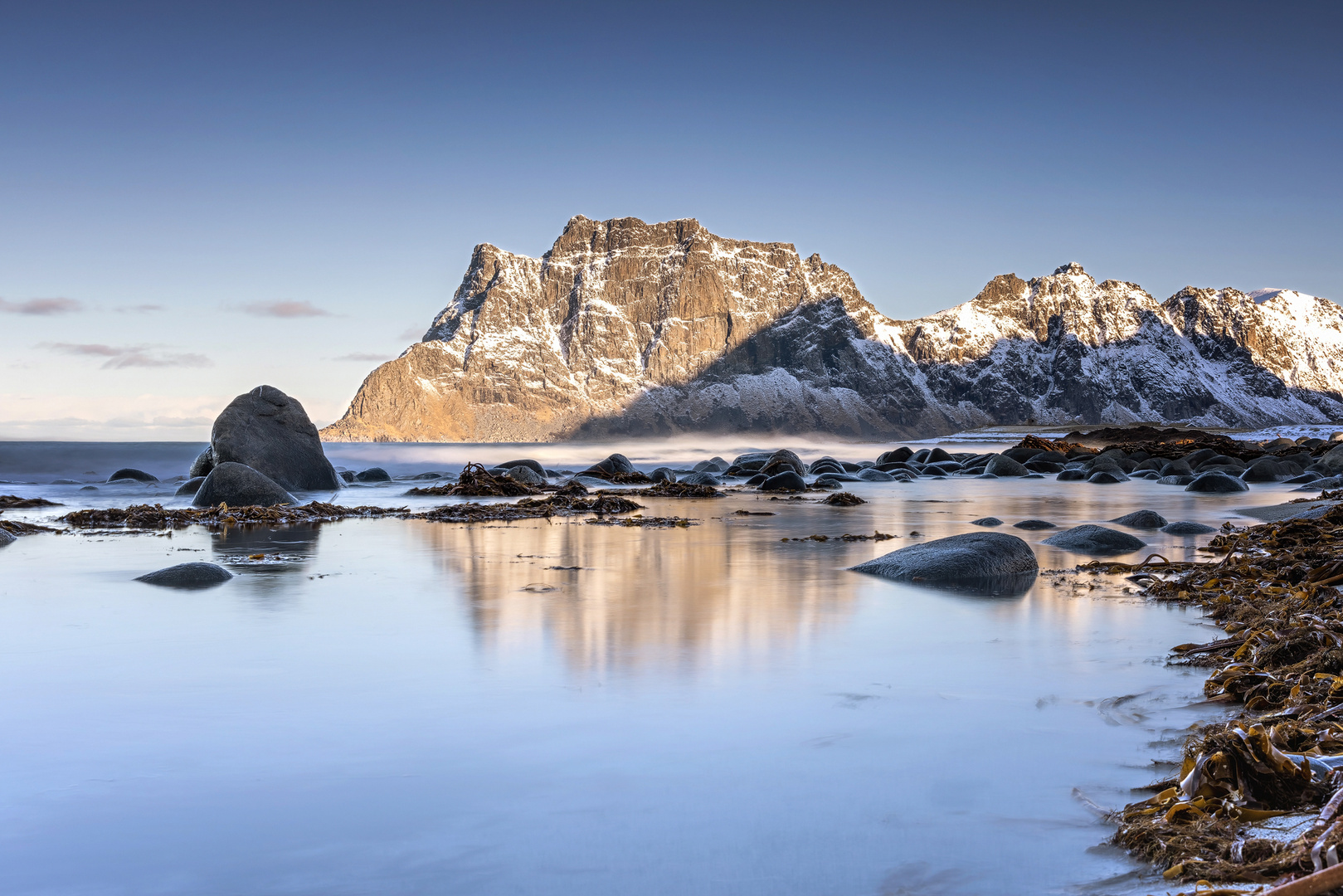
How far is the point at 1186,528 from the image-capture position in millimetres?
9062

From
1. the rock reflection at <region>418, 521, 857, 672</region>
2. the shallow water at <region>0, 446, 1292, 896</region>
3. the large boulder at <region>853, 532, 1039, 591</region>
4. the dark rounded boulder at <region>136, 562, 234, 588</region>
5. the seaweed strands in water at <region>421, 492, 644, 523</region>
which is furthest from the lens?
the seaweed strands in water at <region>421, 492, 644, 523</region>

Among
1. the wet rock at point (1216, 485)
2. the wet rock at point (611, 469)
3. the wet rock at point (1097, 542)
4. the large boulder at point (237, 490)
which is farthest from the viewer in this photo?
the wet rock at point (611, 469)

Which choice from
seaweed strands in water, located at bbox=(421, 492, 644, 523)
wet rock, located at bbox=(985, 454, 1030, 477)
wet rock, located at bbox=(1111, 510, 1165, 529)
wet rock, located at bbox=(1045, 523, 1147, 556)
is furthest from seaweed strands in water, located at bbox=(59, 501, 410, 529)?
wet rock, located at bbox=(985, 454, 1030, 477)

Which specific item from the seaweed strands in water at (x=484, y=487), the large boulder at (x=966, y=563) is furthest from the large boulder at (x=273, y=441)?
the large boulder at (x=966, y=563)

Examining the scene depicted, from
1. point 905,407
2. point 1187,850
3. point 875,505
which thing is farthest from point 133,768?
point 905,407

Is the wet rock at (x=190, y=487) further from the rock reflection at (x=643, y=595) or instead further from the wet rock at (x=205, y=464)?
the rock reflection at (x=643, y=595)

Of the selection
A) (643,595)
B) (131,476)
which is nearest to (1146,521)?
(643,595)

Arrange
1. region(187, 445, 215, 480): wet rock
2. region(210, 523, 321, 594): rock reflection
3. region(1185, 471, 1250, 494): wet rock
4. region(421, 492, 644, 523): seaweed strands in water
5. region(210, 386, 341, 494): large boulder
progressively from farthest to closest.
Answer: region(1185, 471, 1250, 494): wet rock → region(187, 445, 215, 480): wet rock → region(210, 386, 341, 494): large boulder → region(421, 492, 644, 523): seaweed strands in water → region(210, 523, 321, 594): rock reflection

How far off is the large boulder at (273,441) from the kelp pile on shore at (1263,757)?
1336 centimetres

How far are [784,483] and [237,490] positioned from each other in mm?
9759

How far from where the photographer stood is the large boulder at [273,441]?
14.1m

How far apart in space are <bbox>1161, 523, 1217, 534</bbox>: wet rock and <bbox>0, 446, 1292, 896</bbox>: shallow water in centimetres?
377

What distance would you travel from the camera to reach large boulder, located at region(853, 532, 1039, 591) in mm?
6035

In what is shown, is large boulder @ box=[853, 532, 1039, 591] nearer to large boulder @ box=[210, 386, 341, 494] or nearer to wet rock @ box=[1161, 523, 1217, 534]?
wet rock @ box=[1161, 523, 1217, 534]
